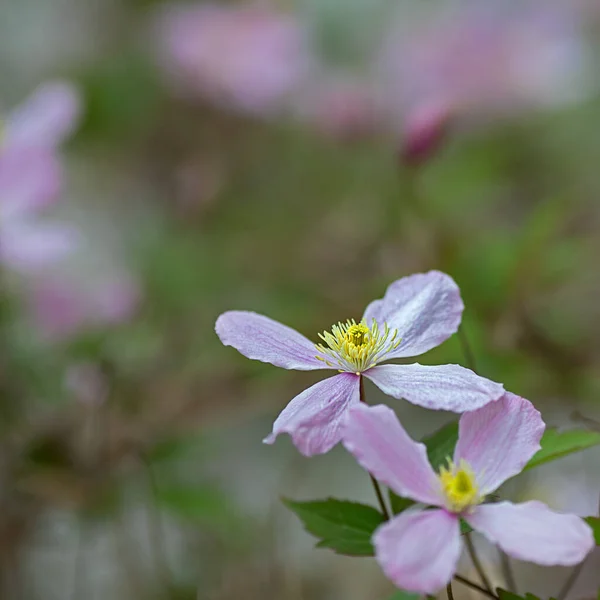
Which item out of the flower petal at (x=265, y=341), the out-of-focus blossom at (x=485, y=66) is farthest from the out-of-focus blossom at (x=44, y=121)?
the out-of-focus blossom at (x=485, y=66)

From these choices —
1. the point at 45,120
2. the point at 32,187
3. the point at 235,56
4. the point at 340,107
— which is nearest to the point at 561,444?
the point at 32,187

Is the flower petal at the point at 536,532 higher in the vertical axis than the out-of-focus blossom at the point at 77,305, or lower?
lower

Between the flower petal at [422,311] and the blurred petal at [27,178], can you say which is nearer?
the flower petal at [422,311]

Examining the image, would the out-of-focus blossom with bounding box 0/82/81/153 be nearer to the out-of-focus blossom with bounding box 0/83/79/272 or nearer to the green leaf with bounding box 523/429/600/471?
the out-of-focus blossom with bounding box 0/83/79/272

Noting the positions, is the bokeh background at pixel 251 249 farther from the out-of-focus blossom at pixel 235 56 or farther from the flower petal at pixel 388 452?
the flower petal at pixel 388 452

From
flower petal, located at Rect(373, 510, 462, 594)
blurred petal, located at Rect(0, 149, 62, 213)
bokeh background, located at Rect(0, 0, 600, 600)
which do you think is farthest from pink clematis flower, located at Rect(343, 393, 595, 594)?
blurred petal, located at Rect(0, 149, 62, 213)
